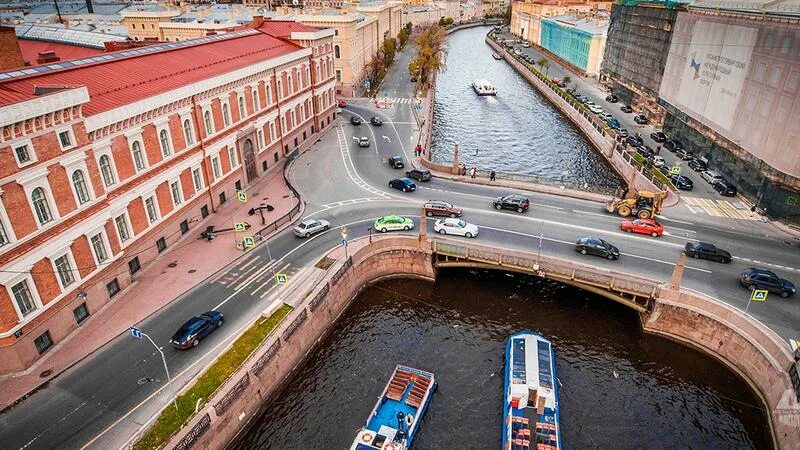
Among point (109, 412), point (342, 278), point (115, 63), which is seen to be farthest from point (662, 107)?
point (109, 412)

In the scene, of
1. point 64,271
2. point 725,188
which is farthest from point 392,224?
point 725,188

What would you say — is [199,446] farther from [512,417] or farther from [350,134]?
[350,134]

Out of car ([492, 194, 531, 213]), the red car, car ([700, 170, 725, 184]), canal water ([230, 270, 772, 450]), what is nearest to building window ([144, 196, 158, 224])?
canal water ([230, 270, 772, 450])

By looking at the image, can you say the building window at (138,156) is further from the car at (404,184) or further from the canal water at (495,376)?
the car at (404,184)

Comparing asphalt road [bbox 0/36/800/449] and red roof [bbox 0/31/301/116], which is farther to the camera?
red roof [bbox 0/31/301/116]

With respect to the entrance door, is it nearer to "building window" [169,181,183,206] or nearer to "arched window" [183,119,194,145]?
"arched window" [183,119,194,145]
